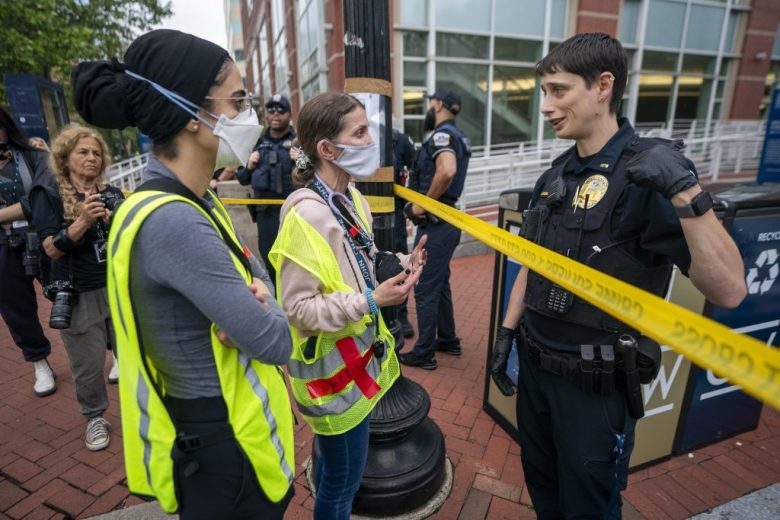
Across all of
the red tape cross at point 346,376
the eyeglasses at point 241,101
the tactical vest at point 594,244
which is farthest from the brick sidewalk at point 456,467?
the eyeglasses at point 241,101

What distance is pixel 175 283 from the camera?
1.00 m

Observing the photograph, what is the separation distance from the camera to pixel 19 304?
3311 millimetres

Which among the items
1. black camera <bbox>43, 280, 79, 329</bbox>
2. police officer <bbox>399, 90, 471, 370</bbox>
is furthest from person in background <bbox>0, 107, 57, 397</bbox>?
police officer <bbox>399, 90, 471, 370</bbox>

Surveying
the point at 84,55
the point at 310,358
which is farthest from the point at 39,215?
the point at 84,55

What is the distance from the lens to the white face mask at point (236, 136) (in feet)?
3.97

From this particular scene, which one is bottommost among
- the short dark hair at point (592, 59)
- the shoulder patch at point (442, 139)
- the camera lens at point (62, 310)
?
the camera lens at point (62, 310)

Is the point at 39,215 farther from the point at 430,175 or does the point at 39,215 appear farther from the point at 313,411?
the point at 430,175

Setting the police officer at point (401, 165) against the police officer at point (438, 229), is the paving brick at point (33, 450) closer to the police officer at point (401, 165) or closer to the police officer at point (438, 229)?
the police officer at point (438, 229)

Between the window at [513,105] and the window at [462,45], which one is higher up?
the window at [462,45]

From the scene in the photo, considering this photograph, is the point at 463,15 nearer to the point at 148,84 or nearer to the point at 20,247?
the point at 20,247

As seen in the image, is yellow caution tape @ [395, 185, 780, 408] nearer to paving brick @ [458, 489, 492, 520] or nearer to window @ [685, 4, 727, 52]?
paving brick @ [458, 489, 492, 520]

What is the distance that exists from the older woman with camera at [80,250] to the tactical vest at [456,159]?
243 cm

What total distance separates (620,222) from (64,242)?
298cm

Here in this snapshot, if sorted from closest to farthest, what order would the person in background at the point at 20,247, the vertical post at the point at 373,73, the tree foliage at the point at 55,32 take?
the vertical post at the point at 373,73 → the person in background at the point at 20,247 → the tree foliage at the point at 55,32
